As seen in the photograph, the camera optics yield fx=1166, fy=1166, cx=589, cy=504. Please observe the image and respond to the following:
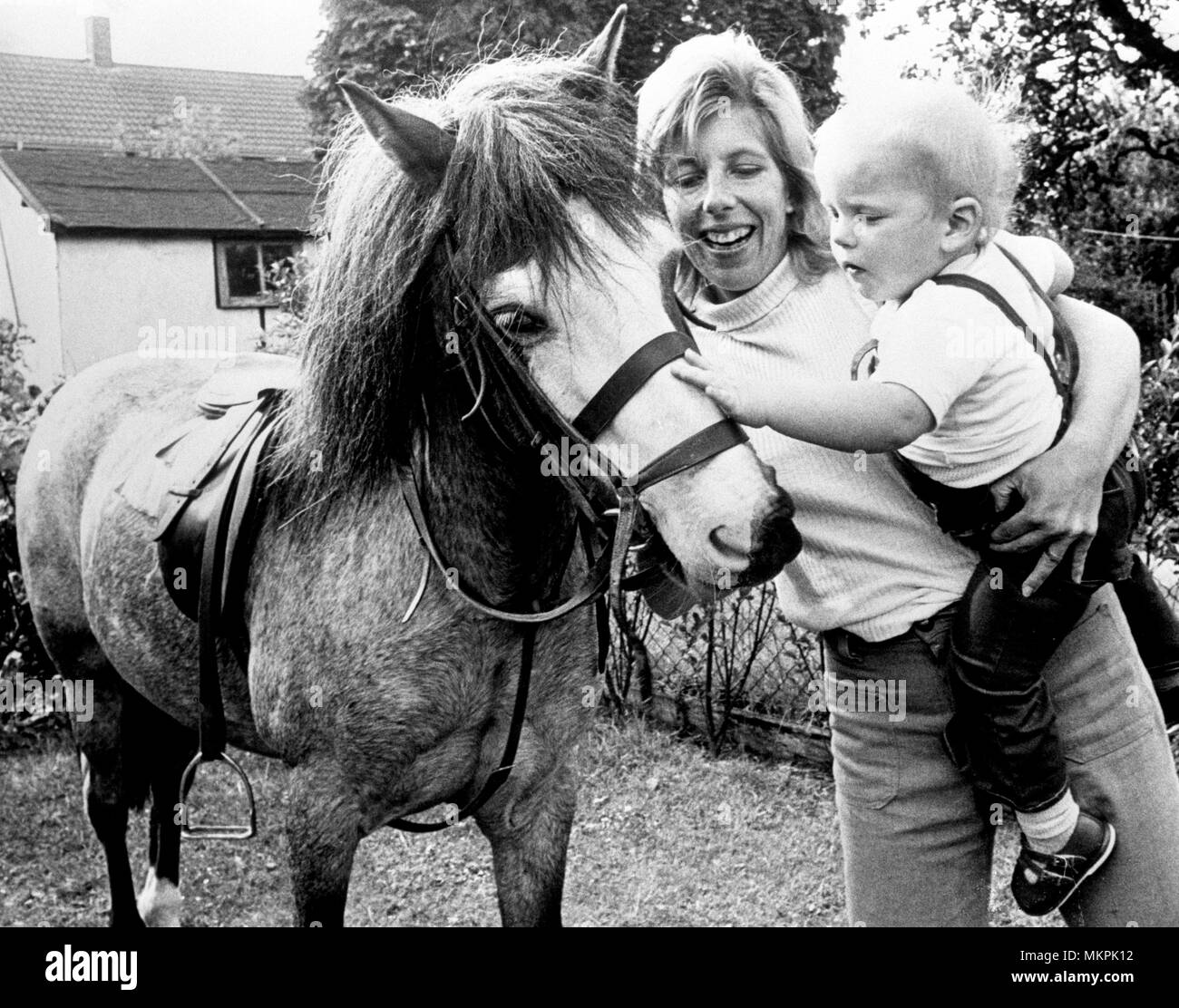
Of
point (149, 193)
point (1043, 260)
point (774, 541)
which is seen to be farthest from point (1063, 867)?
point (149, 193)

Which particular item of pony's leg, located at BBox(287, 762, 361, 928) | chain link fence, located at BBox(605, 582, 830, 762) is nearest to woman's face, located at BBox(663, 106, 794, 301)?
pony's leg, located at BBox(287, 762, 361, 928)

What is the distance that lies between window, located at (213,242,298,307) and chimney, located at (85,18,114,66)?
42.7 ft

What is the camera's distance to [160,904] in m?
3.88

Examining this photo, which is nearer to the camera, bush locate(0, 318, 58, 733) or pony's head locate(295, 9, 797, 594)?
pony's head locate(295, 9, 797, 594)

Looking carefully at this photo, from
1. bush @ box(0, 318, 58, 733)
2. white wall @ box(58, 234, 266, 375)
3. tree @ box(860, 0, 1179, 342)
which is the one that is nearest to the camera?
bush @ box(0, 318, 58, 733)

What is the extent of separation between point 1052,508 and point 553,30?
15720 millimetres

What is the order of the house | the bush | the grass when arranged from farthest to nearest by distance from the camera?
the house
the bush
the grass

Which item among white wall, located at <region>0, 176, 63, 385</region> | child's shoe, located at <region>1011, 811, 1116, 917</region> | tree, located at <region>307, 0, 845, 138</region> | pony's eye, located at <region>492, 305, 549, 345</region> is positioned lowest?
white wall, located at <region>0, 176, 63, 385</region>

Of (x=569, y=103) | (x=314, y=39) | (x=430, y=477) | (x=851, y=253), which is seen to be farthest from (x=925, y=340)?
(x=314, y=39)

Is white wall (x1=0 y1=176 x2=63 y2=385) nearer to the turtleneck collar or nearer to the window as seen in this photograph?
the window

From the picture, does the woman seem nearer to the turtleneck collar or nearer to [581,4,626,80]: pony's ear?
the turtleneck collar

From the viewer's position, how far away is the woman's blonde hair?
222 centimetres

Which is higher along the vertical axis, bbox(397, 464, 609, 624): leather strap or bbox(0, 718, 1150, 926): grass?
bbox(397, 464, 609, 624): leather strap
